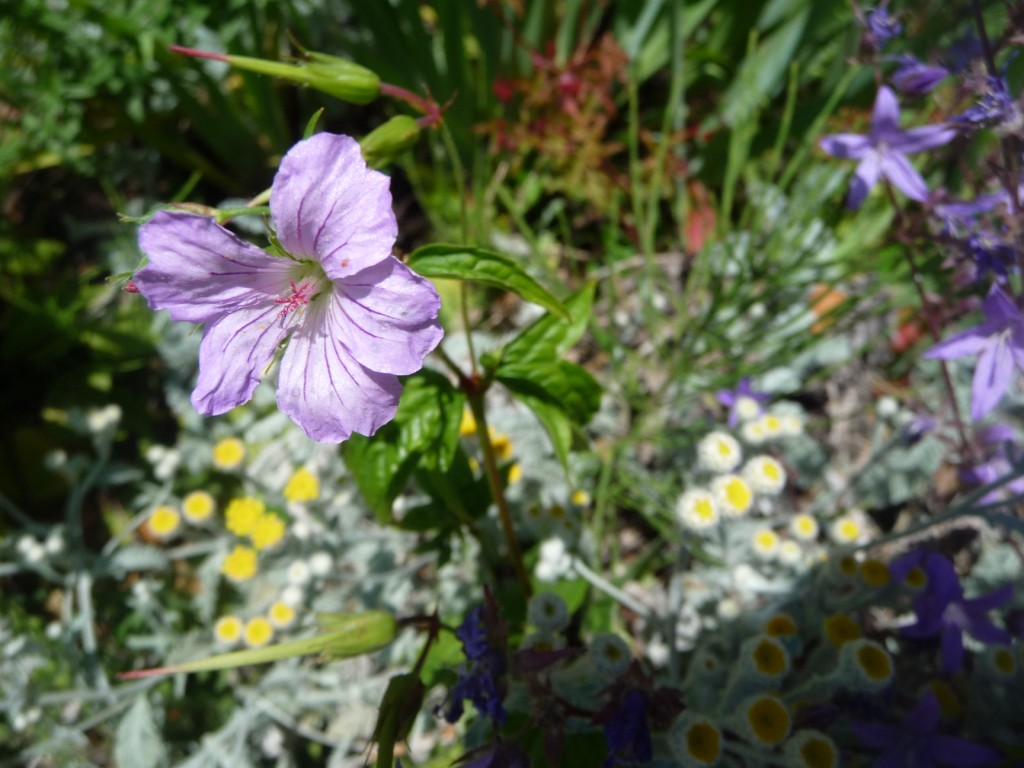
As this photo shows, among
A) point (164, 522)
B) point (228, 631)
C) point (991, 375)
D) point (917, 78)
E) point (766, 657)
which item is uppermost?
point (917, 78)

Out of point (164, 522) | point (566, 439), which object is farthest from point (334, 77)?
point (164, 522)

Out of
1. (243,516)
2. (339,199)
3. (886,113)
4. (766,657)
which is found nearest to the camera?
(339,199)

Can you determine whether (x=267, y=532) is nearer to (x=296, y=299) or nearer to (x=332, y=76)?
(x=296, y=299)

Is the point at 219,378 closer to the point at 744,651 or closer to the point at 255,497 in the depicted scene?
the point at 744,651

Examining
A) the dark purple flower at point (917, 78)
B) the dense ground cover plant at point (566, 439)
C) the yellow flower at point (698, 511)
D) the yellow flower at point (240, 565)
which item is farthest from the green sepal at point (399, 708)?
the dark purple flower at point (917, 78)

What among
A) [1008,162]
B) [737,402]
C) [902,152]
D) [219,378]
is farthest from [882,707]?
[219,378]

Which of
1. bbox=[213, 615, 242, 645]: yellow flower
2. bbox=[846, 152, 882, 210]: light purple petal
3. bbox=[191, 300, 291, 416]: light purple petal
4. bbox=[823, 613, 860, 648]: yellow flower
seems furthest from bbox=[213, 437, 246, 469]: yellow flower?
bbox=[846, 152, 882, 210]: light purple petal
